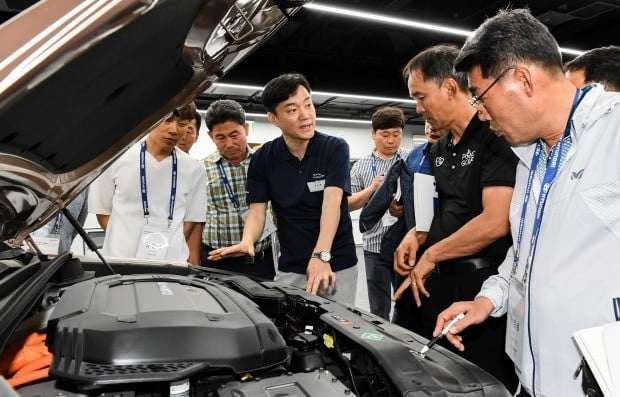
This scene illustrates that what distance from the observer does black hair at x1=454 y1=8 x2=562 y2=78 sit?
1214 mm

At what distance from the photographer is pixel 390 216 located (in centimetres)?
283

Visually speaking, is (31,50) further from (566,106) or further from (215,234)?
(215,234)

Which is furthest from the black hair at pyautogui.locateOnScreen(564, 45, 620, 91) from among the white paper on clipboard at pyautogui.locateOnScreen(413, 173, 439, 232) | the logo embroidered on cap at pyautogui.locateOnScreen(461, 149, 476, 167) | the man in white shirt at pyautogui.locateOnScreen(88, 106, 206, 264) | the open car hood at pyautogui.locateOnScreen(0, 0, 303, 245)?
the man in white shirt at pyautogui.locateOnScreen(88, 106, 206, 264)

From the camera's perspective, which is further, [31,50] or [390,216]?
[390,216]

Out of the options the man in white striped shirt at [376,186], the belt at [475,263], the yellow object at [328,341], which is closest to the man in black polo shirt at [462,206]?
the belt at [475,263]

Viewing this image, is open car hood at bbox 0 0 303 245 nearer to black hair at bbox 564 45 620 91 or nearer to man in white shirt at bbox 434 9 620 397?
man in white shirt at bbox 434 9 620 397

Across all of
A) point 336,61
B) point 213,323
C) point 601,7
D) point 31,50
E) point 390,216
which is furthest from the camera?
point 336,61

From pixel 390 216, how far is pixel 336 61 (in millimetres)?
5385

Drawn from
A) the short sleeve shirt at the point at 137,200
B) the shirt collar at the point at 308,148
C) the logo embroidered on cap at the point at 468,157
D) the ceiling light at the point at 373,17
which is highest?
the ceiling light at the point at 373,17

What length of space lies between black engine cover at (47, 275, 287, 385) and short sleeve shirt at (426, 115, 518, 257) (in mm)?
1086

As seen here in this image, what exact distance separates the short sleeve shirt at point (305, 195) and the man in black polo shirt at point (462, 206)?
51 centimetres

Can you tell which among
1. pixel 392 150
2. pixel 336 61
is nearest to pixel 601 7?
pixel 336 61

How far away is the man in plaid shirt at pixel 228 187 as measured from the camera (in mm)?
2855

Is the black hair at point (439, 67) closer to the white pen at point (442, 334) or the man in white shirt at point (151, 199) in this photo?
the white pen at point (442, 334)
